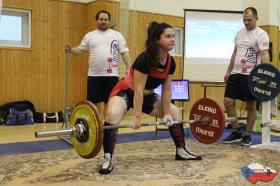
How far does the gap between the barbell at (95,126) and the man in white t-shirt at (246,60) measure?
104 cm

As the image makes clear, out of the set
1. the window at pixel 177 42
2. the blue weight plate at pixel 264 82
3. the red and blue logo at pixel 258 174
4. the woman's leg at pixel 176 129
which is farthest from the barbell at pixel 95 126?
the window at pixel 177 42

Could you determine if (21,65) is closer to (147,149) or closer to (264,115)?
(147,149)

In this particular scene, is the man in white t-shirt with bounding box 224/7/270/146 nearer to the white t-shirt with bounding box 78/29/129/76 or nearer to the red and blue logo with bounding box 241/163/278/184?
the white t-shirt with bounding box 78/29/129/76

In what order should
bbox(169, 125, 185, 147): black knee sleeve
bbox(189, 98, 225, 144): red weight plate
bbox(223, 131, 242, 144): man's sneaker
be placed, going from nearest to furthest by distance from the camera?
bbox(189, 98, 225, 144): red weight plate < bbox(169, 125, 185, 147): black knee sleeve < bbox(223, 131, 242, 144): man's sneaker

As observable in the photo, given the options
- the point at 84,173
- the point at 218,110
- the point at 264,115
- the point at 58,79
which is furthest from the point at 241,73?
the point at 58,79

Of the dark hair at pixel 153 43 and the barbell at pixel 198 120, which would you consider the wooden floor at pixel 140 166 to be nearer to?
the barbell at pixel 198 120

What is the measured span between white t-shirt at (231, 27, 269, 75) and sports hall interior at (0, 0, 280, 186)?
2.80ft

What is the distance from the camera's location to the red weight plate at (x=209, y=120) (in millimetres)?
3154

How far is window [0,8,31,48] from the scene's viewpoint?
259 inches

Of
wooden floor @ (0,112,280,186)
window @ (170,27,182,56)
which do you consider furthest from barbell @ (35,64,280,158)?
window @ (170,27,182,56)

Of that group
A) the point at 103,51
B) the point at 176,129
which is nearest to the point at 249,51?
the point at 176,129

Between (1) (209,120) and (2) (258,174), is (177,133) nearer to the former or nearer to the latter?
(1) (209,120)

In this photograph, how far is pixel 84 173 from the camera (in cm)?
288

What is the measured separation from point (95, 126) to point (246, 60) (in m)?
2.26
